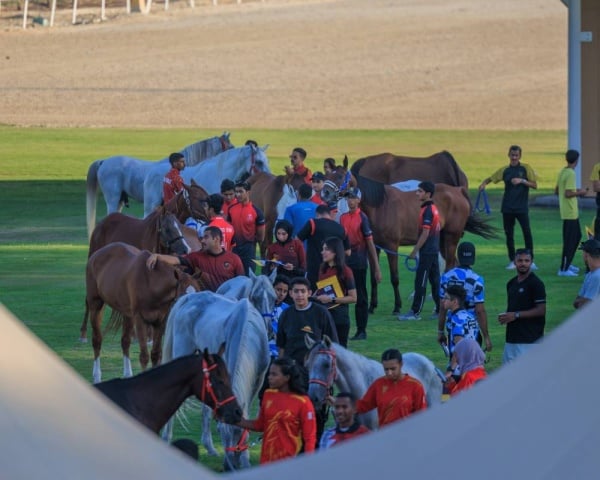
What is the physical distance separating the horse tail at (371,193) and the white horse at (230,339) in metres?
6.19

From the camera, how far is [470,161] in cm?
3716

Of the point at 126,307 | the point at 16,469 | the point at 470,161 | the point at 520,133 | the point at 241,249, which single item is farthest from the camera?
the point at 520,133

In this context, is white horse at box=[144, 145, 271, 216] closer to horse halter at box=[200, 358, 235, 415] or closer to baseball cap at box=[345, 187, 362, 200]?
baseball cap at box=[345, 187, 362, 200]

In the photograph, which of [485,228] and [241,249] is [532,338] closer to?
[241,249]

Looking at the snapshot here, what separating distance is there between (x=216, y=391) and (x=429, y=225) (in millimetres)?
6400

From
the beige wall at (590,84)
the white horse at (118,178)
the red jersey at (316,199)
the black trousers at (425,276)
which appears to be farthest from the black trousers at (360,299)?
the beige wall at (590,84)

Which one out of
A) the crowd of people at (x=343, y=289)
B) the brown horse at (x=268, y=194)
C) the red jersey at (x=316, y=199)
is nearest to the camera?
the crowd of people at (x=343, y=289)

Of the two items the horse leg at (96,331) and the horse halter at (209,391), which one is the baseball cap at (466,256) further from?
the horse halter at (209,391)

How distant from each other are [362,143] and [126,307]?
31.1 m

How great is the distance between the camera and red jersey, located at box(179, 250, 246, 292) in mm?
10234

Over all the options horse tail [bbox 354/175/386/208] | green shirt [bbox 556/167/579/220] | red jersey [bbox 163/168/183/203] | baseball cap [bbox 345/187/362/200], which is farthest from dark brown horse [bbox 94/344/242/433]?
green shirt [bbox 556/167/579/220]

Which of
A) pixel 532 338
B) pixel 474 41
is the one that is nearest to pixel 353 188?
pixel 532 338

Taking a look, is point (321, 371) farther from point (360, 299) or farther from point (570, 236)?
point (570, 236)

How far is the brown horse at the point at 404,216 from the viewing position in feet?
50.2
